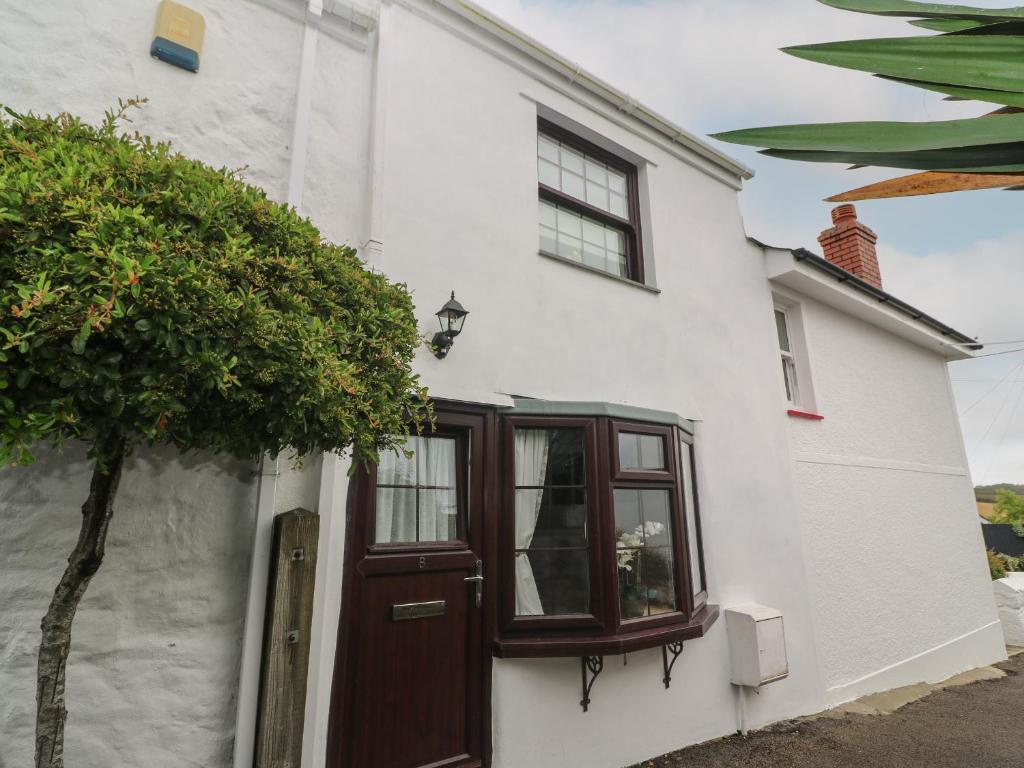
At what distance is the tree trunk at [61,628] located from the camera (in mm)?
1784

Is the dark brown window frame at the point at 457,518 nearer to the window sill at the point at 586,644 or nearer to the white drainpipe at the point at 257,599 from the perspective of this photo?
the white drainpipe at the point at 257,599

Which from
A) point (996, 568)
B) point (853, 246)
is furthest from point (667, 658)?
point (996, 568)

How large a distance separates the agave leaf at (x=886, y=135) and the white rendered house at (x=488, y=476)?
2.77 metres

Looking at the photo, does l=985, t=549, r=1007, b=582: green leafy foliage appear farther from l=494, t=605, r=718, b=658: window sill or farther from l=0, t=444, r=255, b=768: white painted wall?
l=0, t=444, r=255, b=768: white painted wall

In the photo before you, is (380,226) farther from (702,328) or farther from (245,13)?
(702,328)

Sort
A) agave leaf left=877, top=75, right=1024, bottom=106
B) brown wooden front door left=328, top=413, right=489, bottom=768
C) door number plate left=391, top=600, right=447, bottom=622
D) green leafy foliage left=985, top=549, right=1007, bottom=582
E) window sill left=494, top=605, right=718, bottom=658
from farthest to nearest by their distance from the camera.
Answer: green leafy foliage left=985, top=549, right=1007, bottom=582
window sill left=494, top=605, right=718, bottom=658
door number plate left=391, top=600, right=447, bottom=622
brown wooden front door left=328, top=413, right=489, bottom=768
agave leaf left=877, top=75, right=1024, bottom=106

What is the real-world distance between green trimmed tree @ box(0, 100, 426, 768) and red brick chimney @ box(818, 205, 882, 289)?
8111 mm

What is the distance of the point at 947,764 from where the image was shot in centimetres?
421

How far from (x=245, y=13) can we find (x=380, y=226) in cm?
154

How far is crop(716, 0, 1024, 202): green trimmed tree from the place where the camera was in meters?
0.74

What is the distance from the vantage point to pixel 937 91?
77 centimetres

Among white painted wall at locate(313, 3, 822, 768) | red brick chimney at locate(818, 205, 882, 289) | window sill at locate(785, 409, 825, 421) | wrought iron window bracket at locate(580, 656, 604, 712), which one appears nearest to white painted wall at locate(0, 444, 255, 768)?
white painted wall at locate(313, 3, 822, 768)

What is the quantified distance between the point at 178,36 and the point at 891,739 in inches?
281

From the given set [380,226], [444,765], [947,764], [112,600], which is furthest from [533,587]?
[947,764]
